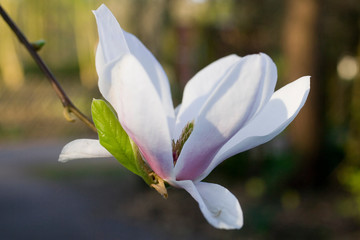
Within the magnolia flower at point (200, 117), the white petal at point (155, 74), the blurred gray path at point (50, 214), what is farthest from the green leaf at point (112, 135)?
the blurred gray path at point (50, 214)

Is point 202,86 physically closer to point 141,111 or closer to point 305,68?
point 141,111

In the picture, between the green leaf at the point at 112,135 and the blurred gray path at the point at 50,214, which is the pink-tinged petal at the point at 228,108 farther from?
the blurred gray path at the point at 50,214

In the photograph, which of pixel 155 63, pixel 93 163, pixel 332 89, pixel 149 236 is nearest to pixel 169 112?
pixel 155 63

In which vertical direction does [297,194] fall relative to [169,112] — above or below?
below

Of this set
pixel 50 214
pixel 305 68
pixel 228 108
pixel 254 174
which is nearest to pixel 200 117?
pixel 228 108

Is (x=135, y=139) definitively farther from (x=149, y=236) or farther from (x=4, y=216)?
(x=4, y=216)
